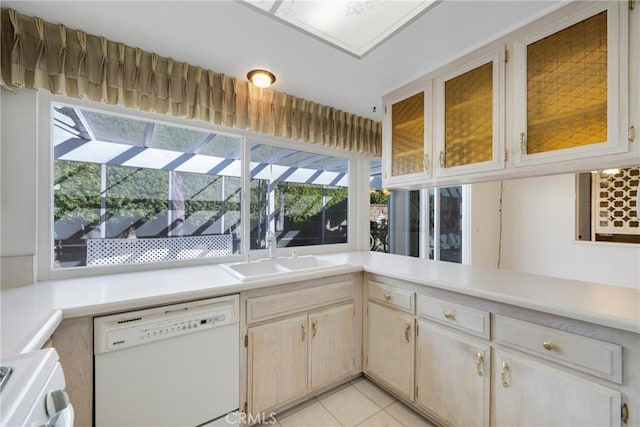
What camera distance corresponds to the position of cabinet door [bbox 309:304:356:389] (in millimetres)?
1714

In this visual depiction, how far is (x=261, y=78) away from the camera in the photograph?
1.77 meters

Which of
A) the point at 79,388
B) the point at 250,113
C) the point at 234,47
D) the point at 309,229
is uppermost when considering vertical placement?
the point at 234,47

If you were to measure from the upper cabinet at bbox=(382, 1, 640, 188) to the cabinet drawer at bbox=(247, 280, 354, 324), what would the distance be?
1.03 meters

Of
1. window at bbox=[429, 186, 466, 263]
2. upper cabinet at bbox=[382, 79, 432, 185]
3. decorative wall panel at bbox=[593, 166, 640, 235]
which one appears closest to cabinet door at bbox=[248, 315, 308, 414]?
upper cabinet at bbox=[382, 79, 432, 185]

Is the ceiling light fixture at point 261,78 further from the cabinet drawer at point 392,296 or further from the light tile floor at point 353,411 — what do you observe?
the light tile floor at point 353,411

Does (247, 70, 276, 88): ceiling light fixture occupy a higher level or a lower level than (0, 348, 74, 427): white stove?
higher

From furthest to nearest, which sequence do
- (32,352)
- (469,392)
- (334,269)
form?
1. (334,269)
2. (469,392)
3. (32,352)

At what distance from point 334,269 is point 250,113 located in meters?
1.32

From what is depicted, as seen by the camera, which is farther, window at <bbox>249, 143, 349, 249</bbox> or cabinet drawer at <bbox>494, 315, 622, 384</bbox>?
window at <bbox>249, 143, 349, 249</bbox>

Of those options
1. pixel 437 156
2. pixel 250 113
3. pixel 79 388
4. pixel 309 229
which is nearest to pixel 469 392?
pixel 437 156

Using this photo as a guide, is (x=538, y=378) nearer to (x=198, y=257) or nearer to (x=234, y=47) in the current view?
(x=198, y=257)

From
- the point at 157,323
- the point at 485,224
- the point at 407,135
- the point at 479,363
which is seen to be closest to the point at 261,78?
the point at 407,135

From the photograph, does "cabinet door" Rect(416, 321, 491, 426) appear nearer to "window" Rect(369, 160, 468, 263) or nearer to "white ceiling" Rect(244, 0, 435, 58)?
"window" Rect(369, 160, 468, 263)

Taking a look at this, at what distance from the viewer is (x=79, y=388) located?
1.07 metres
